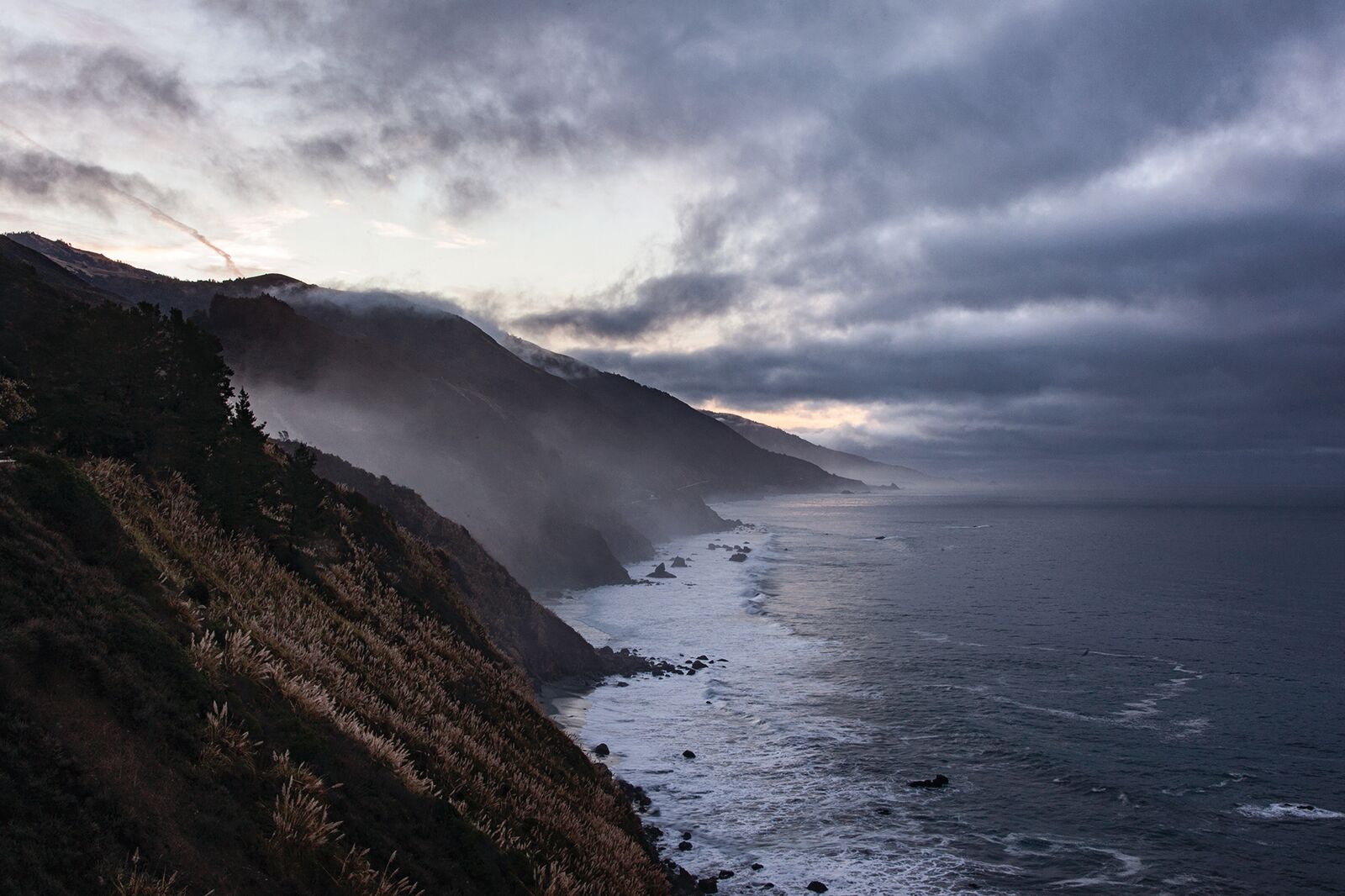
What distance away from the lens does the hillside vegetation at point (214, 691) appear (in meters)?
7.29

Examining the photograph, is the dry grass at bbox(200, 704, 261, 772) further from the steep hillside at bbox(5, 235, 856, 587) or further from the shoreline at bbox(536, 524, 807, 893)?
the steep hillside at bbox(5, 235, 856, 587)

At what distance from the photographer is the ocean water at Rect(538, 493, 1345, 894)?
24.0m

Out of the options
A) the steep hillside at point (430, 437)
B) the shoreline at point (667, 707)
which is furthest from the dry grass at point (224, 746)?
the steep hillside at point (430, 437)

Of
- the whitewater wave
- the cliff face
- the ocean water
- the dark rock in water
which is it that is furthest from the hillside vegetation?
the whitewater wave

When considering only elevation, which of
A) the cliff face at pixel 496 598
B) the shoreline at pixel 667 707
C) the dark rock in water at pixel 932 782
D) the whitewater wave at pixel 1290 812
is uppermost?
the cliff face at pixel 496 598

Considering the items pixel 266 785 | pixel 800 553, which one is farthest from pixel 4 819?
pixel 800 553

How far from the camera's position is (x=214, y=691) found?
980 centimetres

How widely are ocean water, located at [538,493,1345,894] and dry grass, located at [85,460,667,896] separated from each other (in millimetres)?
6776

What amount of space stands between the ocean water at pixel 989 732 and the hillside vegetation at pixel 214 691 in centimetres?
894

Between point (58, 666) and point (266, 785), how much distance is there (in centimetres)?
256

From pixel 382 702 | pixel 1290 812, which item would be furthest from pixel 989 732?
pixel 382 702

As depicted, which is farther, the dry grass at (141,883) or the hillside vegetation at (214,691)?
the hillside vegetation at (214,691)

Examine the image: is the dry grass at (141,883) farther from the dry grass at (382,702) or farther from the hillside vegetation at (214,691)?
the dry grass at (382,702)

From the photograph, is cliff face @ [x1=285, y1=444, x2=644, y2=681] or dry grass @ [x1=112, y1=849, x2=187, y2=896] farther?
cliff face @ [x1=285, y1=444, x2=644, y2=681]
